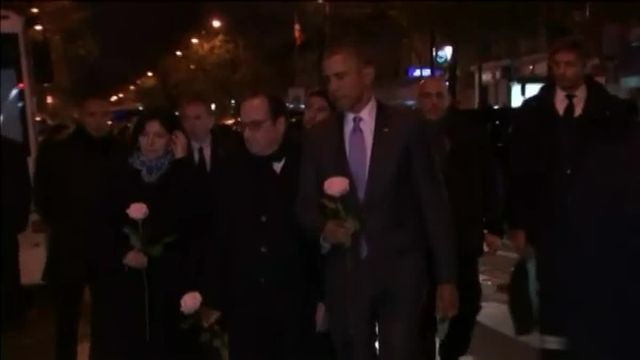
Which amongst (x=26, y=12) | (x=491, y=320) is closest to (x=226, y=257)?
(x=491, y=320)

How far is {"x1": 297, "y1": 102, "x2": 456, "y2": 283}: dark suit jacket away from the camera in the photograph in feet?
17.1

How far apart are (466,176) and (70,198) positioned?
2.61 metres

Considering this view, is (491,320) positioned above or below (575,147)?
below

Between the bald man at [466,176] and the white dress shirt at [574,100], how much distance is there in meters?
0.76

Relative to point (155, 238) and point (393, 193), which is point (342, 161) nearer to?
point (393, 193)

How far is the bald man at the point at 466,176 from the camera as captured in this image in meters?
6.71

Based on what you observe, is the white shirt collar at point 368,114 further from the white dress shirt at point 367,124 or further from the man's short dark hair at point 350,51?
the man's short dark hair at point 350,51

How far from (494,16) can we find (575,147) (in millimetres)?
25589

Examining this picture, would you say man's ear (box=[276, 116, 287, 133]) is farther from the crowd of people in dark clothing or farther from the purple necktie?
the purple necktie

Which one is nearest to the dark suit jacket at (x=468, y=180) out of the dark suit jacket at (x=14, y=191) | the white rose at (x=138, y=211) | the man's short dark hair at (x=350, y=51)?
the man's short dark hair at (x=350, y=51)

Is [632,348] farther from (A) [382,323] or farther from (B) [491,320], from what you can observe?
(B) [491,320]

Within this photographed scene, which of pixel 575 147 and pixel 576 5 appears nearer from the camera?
pixel 575 147

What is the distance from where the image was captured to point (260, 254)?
17.6ft

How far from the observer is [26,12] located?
52.7 ft
